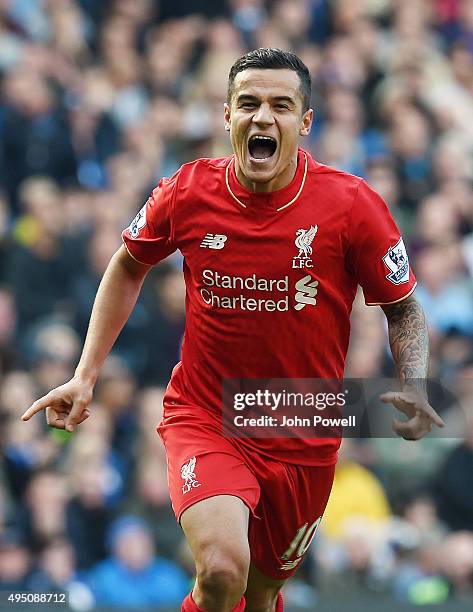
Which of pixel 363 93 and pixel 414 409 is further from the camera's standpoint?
pixel 363 93

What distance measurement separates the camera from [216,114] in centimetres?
1209

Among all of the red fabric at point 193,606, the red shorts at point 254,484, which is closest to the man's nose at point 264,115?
the red shorts at point 254,484

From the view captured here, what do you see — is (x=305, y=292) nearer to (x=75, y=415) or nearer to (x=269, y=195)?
(x=269, y=195)

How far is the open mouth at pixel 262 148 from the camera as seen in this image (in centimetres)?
578

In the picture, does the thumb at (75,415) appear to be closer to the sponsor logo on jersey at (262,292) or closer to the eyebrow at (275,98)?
the sponsor logo on jersey at (262,292)

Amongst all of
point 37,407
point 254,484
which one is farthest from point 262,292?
point 37,407

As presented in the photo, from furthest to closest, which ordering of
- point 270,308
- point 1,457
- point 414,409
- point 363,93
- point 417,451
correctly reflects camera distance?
point 363,93
point 417,451
point 1,457
point 270,308
point 414,409

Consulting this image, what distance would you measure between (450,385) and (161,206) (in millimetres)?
4827

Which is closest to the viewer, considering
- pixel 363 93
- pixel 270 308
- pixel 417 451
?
pixel 270 308

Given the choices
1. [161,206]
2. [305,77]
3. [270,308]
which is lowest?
[270,308]

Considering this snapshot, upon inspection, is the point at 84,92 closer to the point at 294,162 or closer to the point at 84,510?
the point at 84,510

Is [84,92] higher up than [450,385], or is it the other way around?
[84,92]

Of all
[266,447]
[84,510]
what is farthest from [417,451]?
[266,447]

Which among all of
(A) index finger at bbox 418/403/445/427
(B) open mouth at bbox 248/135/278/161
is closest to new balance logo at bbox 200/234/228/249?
(B) open mouth at bbox 248/135/278/161
